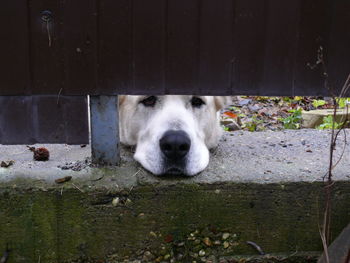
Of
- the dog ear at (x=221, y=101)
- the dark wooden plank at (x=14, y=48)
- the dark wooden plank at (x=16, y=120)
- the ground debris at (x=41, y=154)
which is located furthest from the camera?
the dog ear at (x=221, y=101)

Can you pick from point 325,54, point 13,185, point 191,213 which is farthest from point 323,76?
point 13,185

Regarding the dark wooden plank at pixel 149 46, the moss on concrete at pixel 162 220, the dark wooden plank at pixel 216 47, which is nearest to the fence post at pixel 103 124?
the dark wooden plank at pixel 149 46

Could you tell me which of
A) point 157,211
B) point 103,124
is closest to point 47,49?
point 103,124

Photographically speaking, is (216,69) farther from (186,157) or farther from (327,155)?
(327,155)

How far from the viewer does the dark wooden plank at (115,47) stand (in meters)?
2.64

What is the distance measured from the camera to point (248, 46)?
2.75 m

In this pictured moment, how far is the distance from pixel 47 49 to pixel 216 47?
2.89ft

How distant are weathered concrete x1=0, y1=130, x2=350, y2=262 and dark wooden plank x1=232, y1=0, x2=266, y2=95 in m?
0.47

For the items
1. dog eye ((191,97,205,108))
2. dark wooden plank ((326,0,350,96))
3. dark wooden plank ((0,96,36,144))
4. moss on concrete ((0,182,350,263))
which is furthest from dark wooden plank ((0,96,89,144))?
dark wooden plank ((326,0,350,96))

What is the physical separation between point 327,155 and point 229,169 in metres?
0.69

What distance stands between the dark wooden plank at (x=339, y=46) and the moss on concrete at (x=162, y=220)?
0.58 meters

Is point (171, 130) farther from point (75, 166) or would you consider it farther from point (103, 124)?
point (75, 166)

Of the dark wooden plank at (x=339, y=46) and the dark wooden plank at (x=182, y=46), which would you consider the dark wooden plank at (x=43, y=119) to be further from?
the dark wooden plank at (x=339, y=46)

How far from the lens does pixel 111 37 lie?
2684 mm
